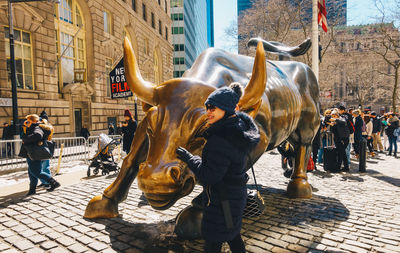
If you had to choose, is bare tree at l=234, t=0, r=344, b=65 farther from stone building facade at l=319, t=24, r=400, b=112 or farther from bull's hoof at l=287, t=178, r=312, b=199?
bull's hoof at l=287, t=178, r=312, b=199

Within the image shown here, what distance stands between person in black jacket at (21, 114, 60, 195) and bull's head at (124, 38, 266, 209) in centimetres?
360

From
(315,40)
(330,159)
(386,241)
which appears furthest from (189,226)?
(315,40)

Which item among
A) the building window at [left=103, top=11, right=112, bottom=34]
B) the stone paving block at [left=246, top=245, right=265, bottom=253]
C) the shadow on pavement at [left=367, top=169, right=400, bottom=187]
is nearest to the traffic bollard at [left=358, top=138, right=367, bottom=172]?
the shadow on pavement at [left=367, top=169, right=400, bottom=187]

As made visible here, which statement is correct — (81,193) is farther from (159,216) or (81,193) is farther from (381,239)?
(381,239)

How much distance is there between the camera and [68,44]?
1697 cm

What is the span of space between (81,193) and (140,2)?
25705mm

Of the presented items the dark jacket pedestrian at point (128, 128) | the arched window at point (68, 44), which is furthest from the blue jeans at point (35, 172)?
the arched window at point (68, 44)

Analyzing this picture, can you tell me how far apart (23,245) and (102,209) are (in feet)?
3.25

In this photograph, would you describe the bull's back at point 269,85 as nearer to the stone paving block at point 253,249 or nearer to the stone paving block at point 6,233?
the stone paving block at point 253,249

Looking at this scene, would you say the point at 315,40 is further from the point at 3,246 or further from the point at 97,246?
the point at 3,246

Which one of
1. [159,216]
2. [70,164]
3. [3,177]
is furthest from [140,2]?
[159,216]

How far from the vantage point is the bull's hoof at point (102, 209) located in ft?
12.5

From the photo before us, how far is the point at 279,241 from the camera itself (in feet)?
10.3

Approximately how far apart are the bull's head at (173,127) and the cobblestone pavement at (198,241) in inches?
41.3
